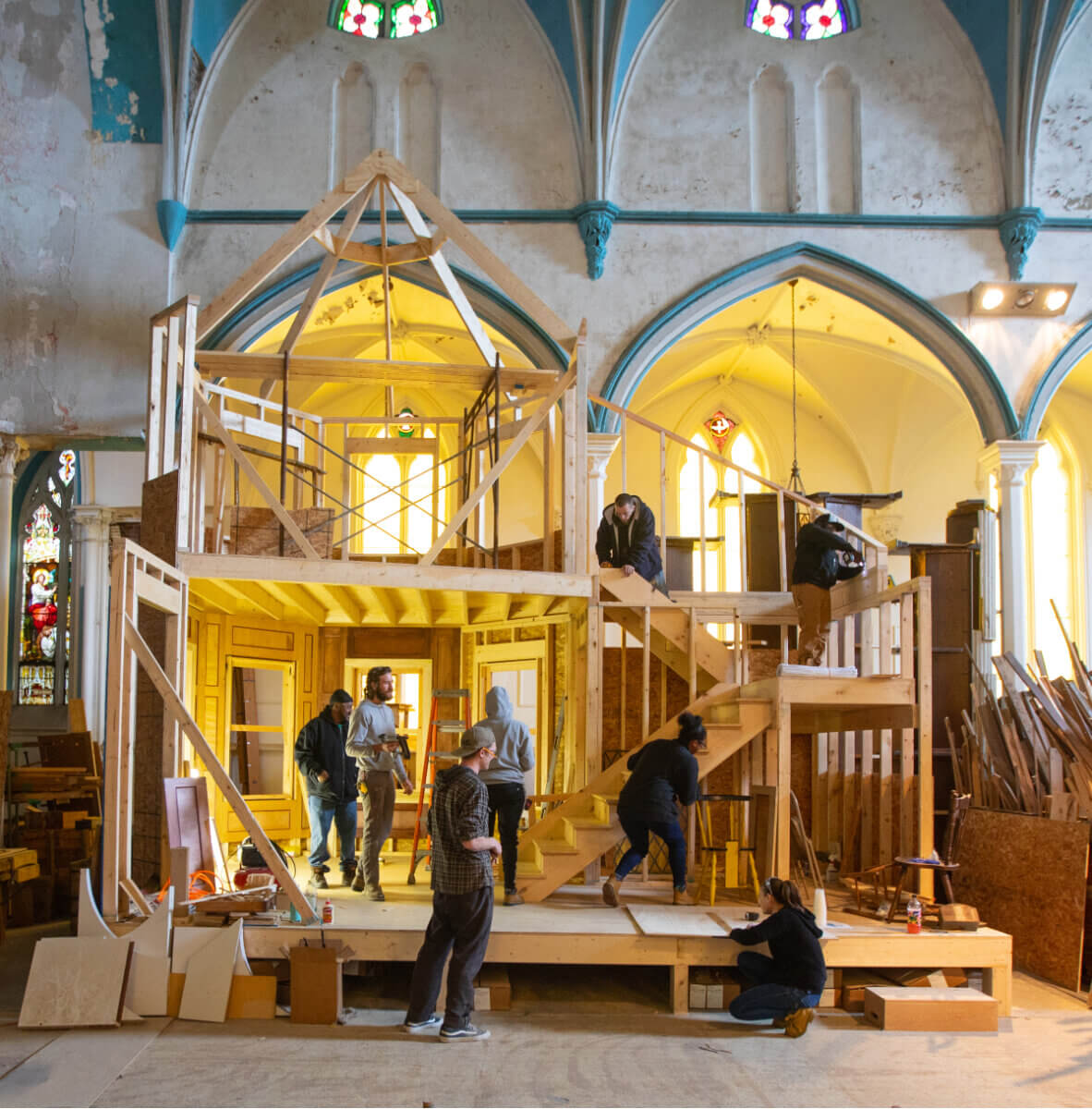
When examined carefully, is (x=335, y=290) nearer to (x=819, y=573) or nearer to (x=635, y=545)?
(x=635, y=545)

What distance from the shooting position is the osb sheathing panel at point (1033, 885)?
9336 mm

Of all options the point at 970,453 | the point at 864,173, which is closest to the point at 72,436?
the point at 864,173

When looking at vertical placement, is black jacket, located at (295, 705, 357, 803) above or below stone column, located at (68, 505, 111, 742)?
below

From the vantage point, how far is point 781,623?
1240cm

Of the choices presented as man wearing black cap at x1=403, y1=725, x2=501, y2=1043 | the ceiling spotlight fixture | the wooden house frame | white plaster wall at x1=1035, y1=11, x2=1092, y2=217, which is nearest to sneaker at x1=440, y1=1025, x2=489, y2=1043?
man wearing black cap at x1=403, y1=725, x2=501, y2=1043

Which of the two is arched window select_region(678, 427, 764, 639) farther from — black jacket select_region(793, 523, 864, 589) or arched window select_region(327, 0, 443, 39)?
black jacket select_region(793, 523, 864, 589)

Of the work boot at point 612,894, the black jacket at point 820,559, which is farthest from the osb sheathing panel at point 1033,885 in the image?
the work boot at point 612,894

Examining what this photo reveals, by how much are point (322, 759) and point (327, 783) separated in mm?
195

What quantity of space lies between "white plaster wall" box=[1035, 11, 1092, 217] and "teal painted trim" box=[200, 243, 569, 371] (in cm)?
624

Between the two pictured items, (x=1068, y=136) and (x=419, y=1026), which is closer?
(x=419, y=1026)

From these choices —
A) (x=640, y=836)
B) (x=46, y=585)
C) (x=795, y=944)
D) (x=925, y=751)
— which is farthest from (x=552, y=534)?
(x=46, y=585)

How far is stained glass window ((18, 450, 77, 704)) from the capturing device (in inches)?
798

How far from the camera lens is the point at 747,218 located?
48.1ft

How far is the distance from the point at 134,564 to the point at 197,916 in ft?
7.78
